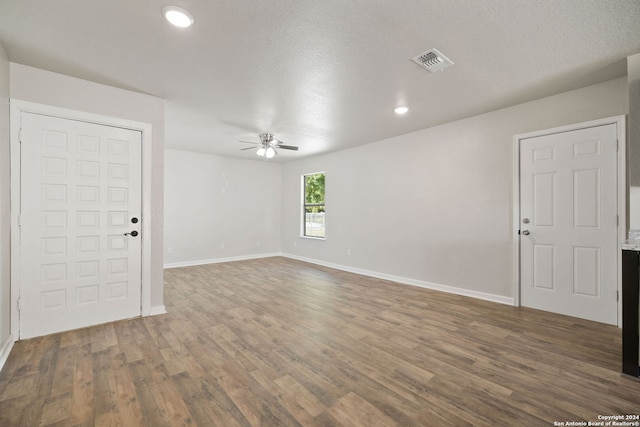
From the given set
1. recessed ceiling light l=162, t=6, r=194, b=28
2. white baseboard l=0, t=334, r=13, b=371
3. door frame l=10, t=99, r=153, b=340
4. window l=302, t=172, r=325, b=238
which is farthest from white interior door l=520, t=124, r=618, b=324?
white baseboard l=0, t=334, r=13, b=371

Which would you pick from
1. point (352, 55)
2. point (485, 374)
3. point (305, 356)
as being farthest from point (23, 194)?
point (485, 374)

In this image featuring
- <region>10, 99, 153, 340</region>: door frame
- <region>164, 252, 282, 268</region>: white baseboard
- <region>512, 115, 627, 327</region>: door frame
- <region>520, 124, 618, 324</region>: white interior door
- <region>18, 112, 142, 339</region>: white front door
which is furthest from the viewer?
<region>164, 252, 282, 268</region>: white baseboard

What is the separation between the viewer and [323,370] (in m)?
2.13

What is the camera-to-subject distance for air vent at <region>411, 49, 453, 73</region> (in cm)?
239

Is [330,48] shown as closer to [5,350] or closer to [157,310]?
[157,310]

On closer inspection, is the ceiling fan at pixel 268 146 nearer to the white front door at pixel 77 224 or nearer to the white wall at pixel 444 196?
the white wall at pixel 444 196

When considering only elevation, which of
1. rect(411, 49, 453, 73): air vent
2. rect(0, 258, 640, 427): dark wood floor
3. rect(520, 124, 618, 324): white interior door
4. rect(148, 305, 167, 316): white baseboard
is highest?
rect(411, 49, 453, 73): air vent

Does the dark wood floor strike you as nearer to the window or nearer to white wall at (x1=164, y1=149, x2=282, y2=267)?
white wall at (x1=164, y1=149, x2=282, y2=267)

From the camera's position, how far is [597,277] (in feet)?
9.96

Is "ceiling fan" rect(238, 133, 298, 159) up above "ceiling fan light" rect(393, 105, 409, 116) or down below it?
below

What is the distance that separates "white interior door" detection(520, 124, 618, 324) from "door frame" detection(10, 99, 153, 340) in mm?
4752

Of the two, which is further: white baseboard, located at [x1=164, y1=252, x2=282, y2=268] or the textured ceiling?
white baseboard, located at [x1=164, y1=252, x2=282, y2=268]

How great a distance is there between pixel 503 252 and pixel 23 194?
5578 mm

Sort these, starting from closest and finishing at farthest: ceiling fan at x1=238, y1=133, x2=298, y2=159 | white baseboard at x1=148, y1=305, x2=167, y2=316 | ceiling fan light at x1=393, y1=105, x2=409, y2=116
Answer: white baseboard at x1=148, y1=305, x2=167, y2=316
ceiling fan light at x1=393, y1=105, x2=409, y2=116
ceiling fan at x1=238, y1=133, x2=298, y2=159
